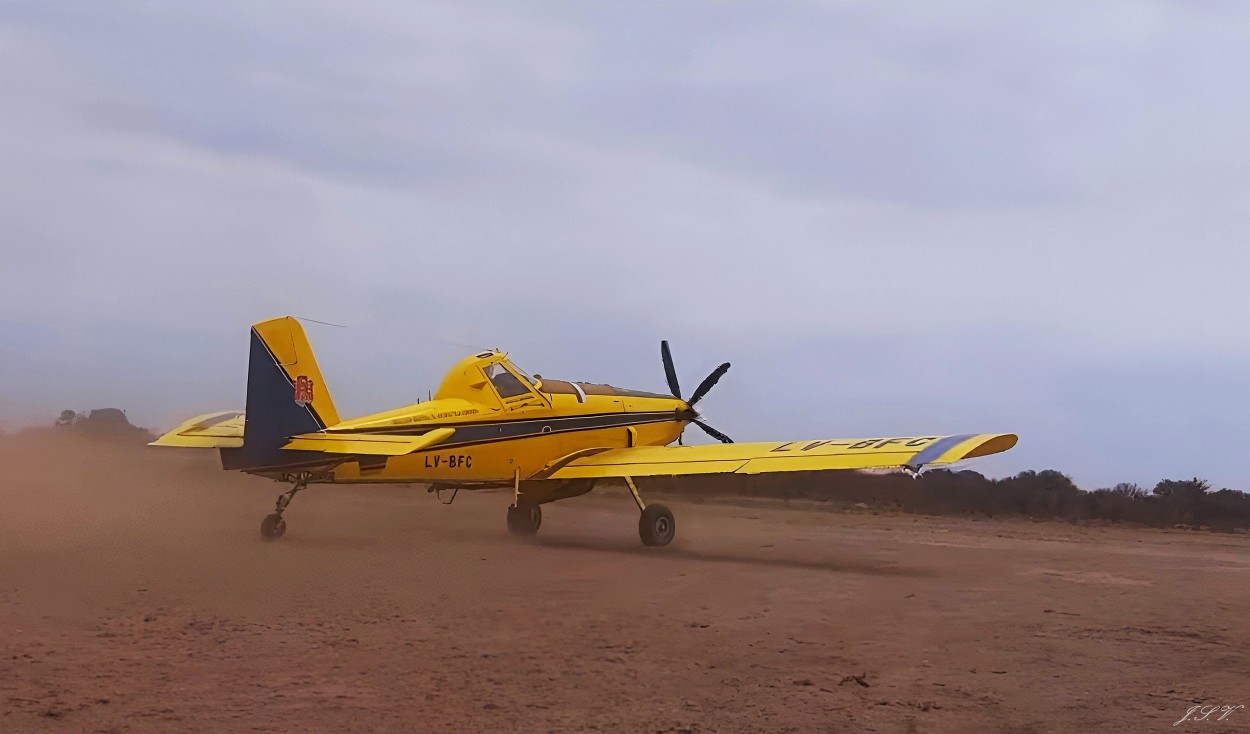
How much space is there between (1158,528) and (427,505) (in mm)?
19747

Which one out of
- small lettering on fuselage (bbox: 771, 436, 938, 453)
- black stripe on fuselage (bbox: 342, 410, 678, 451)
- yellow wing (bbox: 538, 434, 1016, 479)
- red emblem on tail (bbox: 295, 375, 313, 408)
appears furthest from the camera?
black stripe on fuselage (bbox: 342, 410, 678, 451)

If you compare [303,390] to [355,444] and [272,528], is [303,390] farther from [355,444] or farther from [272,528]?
[272,528]

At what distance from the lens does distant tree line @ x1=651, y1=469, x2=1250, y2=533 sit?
1222 inches

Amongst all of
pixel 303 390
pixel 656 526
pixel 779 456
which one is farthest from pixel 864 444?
pixel 303 390

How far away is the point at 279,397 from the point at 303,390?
404 millimetres

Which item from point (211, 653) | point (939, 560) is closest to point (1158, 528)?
point (939, 560)

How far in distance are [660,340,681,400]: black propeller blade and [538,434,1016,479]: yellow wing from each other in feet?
7.86

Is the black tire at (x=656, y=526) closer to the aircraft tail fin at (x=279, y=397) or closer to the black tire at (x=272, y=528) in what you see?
the aircraft tail fin at (x=279, y=397)

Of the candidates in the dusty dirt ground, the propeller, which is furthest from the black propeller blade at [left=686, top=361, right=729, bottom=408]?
the dusty dirt ground

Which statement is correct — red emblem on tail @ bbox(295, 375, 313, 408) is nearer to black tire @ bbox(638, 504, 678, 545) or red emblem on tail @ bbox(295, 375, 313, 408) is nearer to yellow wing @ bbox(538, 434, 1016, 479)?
yellow wing @ bbox(538, 434, 1016, 479)

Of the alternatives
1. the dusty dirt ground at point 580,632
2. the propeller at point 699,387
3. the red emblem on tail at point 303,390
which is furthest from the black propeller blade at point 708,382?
the red emblem on tail at point 303,390

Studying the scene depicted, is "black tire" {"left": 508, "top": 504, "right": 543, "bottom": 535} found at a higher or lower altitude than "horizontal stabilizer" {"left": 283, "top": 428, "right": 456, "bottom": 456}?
lower

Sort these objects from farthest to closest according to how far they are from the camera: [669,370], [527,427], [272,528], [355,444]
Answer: [669,370] → [527,427] → [272,528] → [355,444]

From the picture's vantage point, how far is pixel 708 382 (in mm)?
21703
